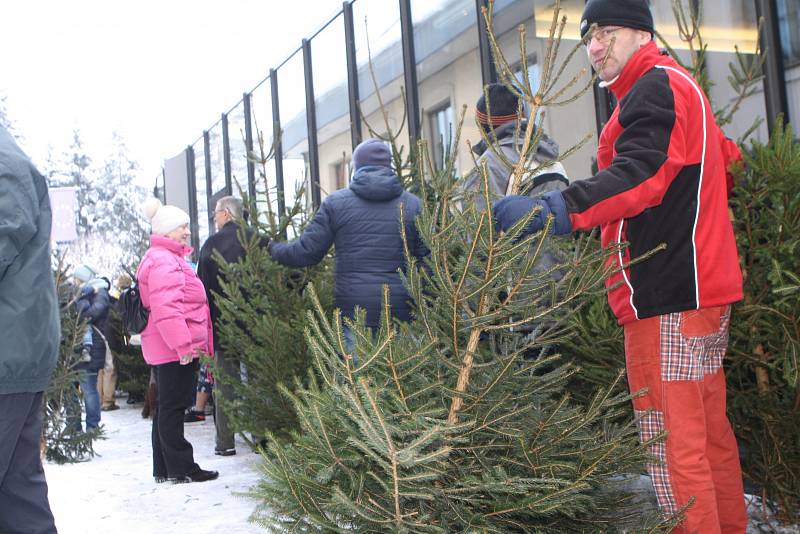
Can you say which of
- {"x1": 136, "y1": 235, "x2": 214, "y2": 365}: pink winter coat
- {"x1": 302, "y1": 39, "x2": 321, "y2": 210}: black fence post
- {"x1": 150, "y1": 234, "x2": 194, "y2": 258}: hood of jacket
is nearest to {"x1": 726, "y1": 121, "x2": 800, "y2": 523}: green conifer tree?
{"x1": 136, "y1": 235, "x2": 214, "y2": 365}: pink winter coat

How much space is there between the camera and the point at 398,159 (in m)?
5.76

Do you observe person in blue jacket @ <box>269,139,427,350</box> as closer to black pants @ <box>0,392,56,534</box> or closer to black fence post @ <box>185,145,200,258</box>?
black pants @ <box>0,392,56,534</box>

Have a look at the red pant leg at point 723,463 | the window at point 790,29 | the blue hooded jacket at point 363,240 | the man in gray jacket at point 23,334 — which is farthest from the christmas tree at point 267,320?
the window at point 790,29

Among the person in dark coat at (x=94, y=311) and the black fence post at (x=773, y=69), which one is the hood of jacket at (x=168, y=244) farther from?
the black fence post at (x=773, y=69)

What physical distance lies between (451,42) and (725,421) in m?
8.01

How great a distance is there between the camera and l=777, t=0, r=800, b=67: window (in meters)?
6.14

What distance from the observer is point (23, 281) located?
10.8 ft

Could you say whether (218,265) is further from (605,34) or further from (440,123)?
(440,123)

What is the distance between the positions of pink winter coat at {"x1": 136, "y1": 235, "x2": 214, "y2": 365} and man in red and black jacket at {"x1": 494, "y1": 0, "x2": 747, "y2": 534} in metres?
3.71

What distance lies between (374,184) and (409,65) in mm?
6548

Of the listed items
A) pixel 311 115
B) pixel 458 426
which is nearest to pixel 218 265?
pixel 458 426

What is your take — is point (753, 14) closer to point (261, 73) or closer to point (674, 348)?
point (674, 348)

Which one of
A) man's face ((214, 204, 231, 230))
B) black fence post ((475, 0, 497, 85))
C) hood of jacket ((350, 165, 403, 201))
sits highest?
black fence post ((475, 0, 497, 85))

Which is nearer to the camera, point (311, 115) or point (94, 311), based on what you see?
point (94, 311)
